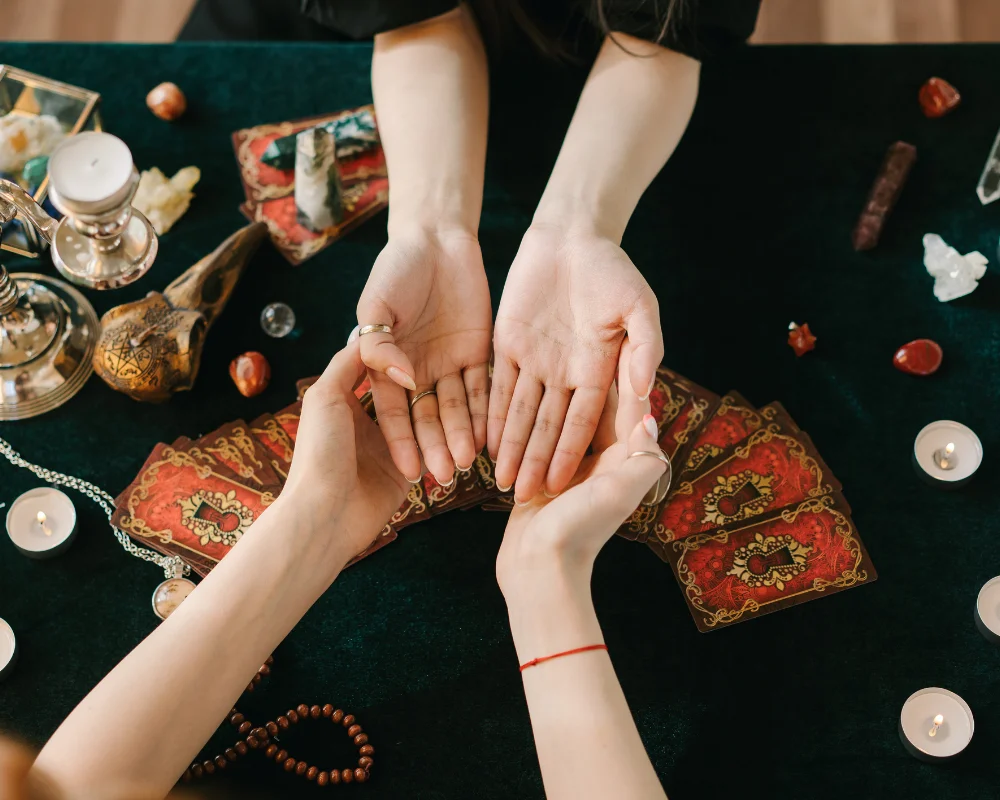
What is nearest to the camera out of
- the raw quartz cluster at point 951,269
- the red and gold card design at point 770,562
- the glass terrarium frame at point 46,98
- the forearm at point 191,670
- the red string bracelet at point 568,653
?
the forearm at point 191,670

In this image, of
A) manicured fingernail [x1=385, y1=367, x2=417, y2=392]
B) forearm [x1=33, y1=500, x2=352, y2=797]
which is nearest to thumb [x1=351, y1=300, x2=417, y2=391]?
manicured fingernail [x1=385, y1=367, x2=417, y2=392]

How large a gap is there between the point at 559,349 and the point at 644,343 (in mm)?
180

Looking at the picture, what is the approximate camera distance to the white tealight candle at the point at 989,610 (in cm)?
147

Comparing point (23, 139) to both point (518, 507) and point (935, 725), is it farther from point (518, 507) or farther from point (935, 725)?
point (935, 725)

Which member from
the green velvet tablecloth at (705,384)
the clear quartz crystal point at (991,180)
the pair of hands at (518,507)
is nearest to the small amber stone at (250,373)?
the green velvet tablecloth at (705,384)

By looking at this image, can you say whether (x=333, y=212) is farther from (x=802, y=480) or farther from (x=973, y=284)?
(x=973, y=284)

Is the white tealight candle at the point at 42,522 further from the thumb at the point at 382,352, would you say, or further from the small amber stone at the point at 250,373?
the thumb at the point at 382,352

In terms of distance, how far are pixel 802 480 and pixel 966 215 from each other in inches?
27.1

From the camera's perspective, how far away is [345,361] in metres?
1.44

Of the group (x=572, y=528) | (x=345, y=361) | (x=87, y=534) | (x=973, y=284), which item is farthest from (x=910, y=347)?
(x=87, y=534)

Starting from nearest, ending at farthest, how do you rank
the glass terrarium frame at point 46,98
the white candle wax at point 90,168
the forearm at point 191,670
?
the white candle wax at point 90,168
the forearm at point 191,670
the glass terrarium frame at point 46,98

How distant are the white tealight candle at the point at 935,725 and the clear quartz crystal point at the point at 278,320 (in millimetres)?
1252

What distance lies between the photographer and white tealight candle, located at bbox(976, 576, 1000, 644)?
1.47 metres

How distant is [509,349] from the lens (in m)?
1.52
